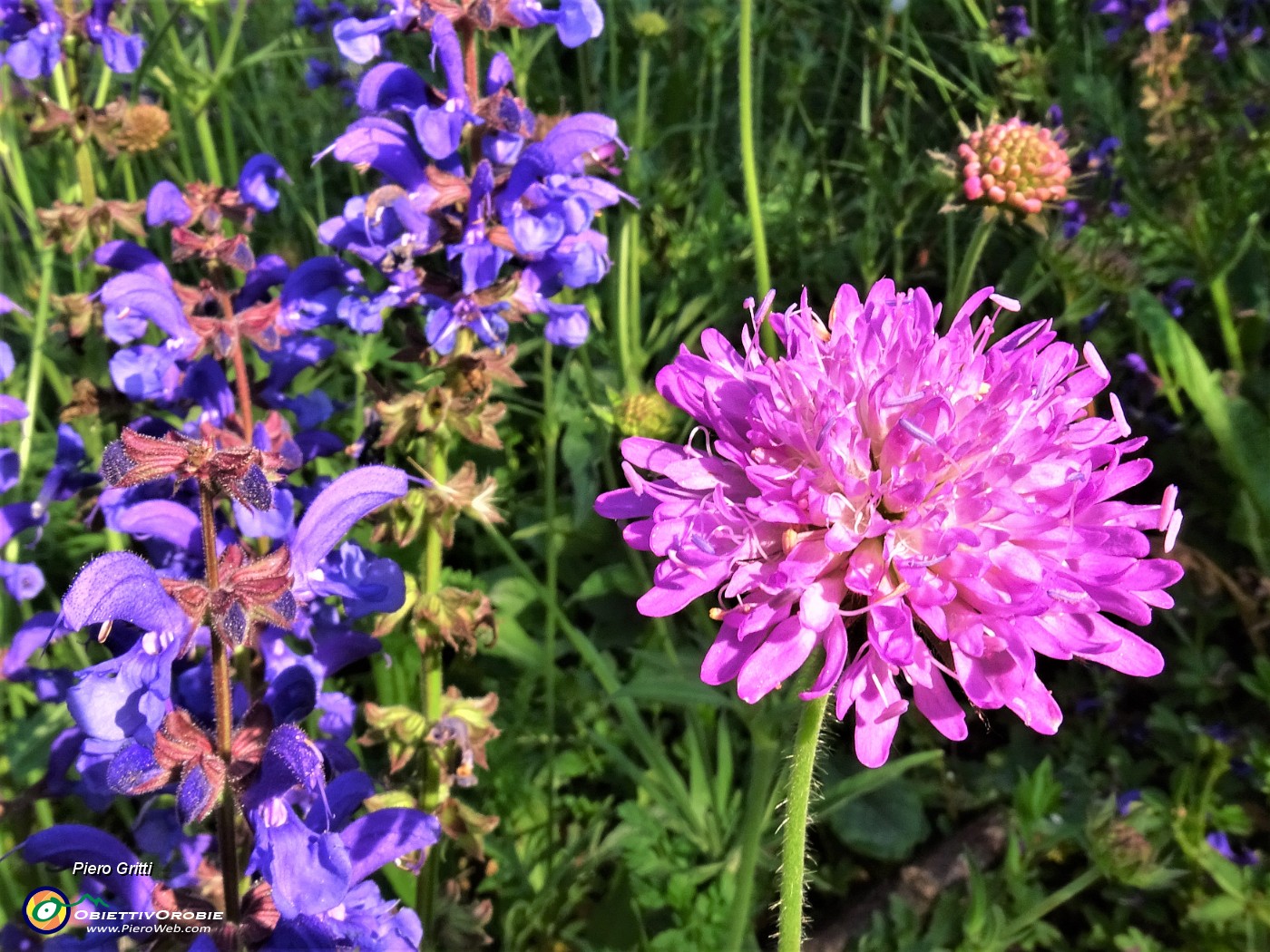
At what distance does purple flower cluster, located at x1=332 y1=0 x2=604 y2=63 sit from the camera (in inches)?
57.2

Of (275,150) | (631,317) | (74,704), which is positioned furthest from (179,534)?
(275,150)

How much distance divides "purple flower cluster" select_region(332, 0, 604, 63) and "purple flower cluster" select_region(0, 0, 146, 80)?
663 millimetres

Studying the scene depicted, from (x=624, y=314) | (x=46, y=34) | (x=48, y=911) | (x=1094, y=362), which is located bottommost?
(x=48, y=911)

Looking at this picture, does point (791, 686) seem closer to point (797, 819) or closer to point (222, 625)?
point (797, 819)

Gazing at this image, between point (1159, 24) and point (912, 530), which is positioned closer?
point (912, 530)

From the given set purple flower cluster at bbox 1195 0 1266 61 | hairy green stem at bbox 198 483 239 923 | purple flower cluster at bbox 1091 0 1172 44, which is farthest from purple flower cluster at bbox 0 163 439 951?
purple flower cluster at bbox 1195 0 1266 61

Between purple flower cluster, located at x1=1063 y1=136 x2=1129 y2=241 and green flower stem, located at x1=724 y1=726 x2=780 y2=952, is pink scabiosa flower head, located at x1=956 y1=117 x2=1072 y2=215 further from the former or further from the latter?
green flower stem, located at x1=724 y1=726 x2=780 y2=952

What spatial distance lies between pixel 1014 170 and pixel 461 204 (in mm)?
921

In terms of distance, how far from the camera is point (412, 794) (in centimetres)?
156

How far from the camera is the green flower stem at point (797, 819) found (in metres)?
0.93

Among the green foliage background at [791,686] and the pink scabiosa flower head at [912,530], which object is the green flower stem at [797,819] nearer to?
the pink scabiosa flower head at [912,530]

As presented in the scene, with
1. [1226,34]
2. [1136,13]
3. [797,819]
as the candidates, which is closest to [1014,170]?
[797,819]

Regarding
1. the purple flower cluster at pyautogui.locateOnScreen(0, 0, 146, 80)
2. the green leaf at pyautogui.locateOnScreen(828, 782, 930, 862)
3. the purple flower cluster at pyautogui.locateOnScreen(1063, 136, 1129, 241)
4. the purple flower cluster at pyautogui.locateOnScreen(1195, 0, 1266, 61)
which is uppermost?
the purple flower cluster at pyautogui.locateOnScreen(0, 0, 146, 80)

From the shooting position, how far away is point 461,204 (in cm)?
154
